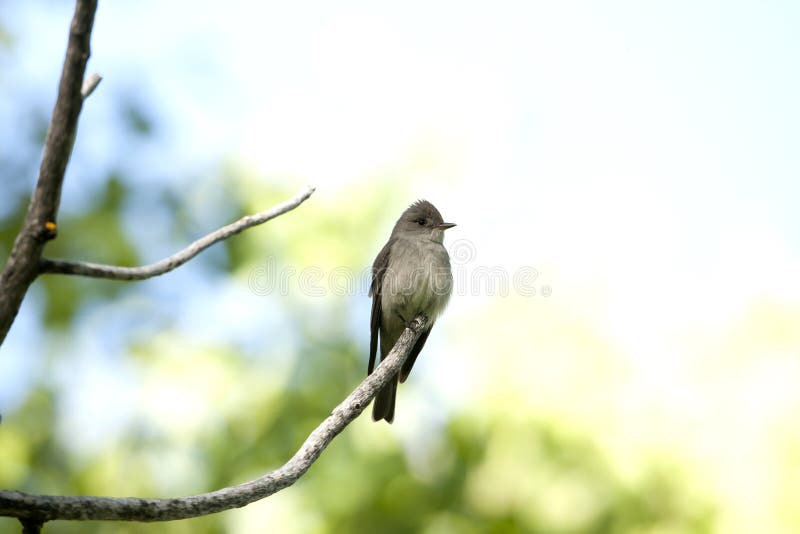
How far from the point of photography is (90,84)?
2.04 m

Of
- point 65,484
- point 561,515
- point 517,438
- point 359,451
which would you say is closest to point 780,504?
point 561,515

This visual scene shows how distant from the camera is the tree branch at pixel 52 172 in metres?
1.82

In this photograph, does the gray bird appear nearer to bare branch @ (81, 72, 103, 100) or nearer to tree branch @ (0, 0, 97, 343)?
bare branch @ (81, 72, 103, 100)

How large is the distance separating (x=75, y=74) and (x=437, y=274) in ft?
12.2

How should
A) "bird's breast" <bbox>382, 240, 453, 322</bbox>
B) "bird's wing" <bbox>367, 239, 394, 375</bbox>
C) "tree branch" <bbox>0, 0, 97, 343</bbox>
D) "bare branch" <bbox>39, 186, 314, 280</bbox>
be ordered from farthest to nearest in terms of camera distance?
"bird's wing" <bbox>367, 239, 394, 375</bbox> → "bird's breast" <bbox>382, 240, 453, 322</bbox> → "bare branch" <bbox>39, 186, 314, 280</bbox> → "tree branch" <bbox>0, 0, 97, 343</bbox>

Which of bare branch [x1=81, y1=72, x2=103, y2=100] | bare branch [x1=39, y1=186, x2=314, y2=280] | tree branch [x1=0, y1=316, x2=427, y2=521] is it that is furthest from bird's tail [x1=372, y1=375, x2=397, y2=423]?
bare branch [x1=81, y1=72, x2=103, y2=100]

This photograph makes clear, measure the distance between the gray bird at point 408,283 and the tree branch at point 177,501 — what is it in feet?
7.36

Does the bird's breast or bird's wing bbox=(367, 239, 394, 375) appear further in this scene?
bird's wing bbox=(367, 239, 394, 375)

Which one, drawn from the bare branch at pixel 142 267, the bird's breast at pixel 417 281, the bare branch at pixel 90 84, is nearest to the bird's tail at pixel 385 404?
the bird's breast at pixel 417 281

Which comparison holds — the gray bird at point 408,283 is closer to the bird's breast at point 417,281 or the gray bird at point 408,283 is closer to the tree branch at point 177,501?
the bird's breast at point 417,281

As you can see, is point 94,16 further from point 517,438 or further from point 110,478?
point 110,478

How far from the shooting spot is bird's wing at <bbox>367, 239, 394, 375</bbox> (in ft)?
18.5

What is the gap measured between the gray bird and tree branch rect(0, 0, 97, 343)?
350cm

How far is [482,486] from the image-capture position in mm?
8195
